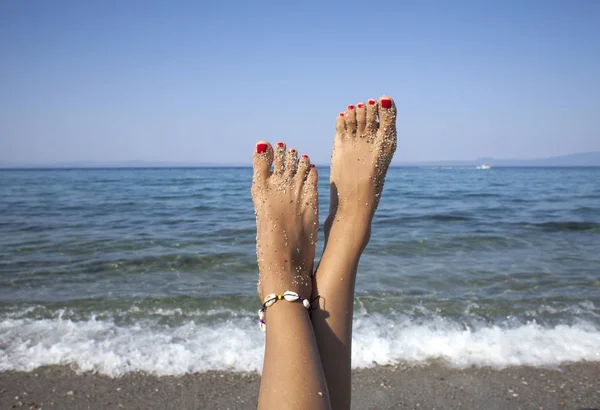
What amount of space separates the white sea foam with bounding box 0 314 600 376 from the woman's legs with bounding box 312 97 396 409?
599mm

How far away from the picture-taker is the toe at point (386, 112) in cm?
241

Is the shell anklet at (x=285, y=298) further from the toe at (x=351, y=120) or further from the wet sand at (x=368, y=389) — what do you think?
the toe at (x=351, y=120)

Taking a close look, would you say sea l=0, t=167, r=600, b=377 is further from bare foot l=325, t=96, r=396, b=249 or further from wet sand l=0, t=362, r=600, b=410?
bare foot l=325, t=96, r=396, b=249

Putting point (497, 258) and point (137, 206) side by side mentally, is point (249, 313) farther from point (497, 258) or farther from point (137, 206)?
point (137, 206)

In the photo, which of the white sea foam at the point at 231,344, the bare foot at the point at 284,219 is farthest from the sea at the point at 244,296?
the bare foot at the point at 284,219

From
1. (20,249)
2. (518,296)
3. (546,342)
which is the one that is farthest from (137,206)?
(546,342)

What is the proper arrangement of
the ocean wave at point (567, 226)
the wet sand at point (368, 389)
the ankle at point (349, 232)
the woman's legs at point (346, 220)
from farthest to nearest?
1. the ocean wave at point (567, 226)
2. the ankle at point (349, 232)
3. the wet sand at point (368, 389)
4. the woman's legs at point (346, 220)

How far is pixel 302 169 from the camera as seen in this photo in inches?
90.2

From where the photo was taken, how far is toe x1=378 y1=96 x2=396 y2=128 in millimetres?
2412

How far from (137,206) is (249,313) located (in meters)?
6.92

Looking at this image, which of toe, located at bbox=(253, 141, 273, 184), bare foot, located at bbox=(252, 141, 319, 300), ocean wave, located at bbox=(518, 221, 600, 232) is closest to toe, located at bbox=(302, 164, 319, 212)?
bare foot, located at bbox=(252, 141, 319, 300)

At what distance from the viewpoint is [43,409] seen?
5.78 ft

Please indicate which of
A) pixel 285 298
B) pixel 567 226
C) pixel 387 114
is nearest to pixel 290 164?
pixel 387 114

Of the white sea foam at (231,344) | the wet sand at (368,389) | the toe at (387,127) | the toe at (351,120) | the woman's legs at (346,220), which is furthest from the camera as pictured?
the toe at (351,120)
